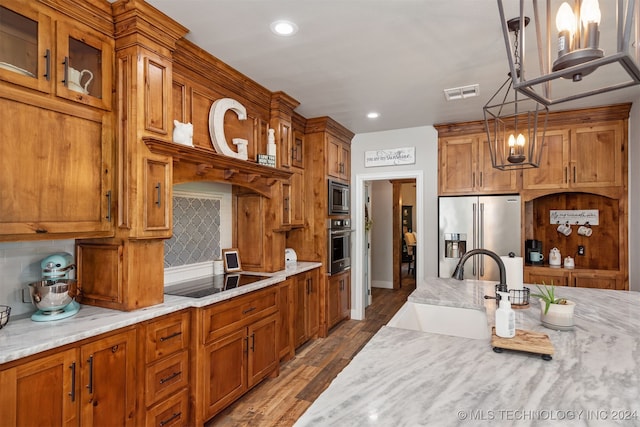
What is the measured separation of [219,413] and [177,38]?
8.76 feet

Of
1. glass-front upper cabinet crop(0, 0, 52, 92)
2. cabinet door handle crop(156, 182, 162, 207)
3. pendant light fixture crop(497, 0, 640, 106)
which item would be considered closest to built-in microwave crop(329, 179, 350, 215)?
cabinet door handle crop(156, 182, 162, 207)

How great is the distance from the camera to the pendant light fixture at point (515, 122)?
2098mm

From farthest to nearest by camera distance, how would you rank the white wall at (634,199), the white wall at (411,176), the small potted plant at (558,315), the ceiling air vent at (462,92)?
1. the white wall at (411,176)
2. the white wall at (634,199)
3. the ceiling air vent at (462,92)
4. the small potted plant at (558,315)

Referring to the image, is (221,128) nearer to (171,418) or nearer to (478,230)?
(171,418)

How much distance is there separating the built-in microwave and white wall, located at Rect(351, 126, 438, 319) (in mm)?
235

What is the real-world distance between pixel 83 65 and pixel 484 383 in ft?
8.16

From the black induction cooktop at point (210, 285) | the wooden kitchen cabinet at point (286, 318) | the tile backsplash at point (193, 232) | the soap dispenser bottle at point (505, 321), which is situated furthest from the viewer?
the wooden kitchen cabinet at point (286, 318)

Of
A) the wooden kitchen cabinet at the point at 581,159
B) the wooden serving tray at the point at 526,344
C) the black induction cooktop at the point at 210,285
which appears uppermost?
the wooden kitchen cabinet at the point at 581,159

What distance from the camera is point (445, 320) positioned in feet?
7.06

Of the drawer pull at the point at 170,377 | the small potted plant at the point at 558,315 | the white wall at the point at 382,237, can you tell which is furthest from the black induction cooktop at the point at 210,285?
the white wall at the point at 382,237

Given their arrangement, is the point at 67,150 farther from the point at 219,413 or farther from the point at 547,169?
the point at 547,169

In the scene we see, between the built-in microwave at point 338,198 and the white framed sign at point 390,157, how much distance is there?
0.51 meters

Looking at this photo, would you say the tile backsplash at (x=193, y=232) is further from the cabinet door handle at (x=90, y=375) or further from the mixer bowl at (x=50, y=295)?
the cabinet door handle at (x=90, y=375)

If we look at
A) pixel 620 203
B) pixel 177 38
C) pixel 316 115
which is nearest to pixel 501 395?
pixel 177 38
